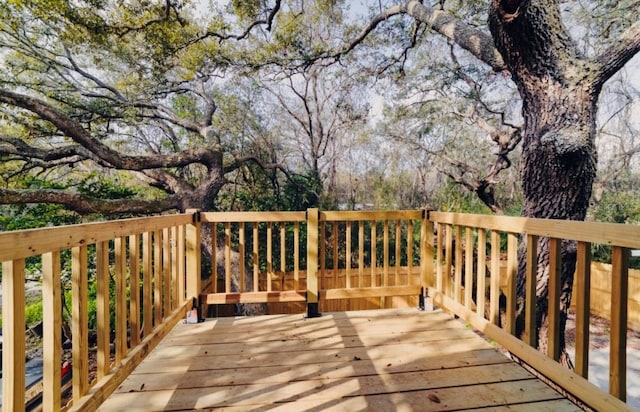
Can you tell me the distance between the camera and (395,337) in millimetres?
2189

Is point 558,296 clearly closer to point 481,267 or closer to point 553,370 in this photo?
point 553,370

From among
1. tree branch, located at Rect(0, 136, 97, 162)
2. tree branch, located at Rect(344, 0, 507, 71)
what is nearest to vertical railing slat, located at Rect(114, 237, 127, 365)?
tree branch, located at Rect(344, 0, 507, 71)

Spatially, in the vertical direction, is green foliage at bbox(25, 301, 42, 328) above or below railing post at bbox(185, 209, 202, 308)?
below

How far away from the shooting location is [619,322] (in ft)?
3.95

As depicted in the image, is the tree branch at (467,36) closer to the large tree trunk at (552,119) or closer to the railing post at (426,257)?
the large tree trunk at (552,119)

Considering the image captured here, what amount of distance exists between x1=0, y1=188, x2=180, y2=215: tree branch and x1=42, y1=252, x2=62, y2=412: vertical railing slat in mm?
4014

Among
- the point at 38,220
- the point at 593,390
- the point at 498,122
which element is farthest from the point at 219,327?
the point at 498,122

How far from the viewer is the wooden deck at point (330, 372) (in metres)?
1.47

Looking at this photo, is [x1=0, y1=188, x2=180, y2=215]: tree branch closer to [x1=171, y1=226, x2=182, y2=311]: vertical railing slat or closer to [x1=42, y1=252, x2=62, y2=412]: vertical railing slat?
[x1=171, y1=226, x2=182, y2=311]: vertical railing slat

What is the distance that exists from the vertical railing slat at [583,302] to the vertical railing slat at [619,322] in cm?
11

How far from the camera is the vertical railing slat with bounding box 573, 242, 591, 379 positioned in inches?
53.2

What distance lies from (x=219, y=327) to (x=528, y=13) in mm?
3591

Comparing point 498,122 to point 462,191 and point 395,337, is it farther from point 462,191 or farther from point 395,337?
point 395,337

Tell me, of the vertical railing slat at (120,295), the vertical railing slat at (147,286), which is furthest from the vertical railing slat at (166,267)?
the vertical railing slat at (120,295)
